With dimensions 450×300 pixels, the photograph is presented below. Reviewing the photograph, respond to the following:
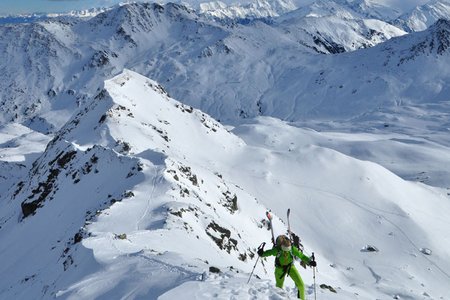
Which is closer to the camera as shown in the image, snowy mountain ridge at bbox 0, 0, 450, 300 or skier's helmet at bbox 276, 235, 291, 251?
skier's helmet at bbox 276, 235, 291, 251

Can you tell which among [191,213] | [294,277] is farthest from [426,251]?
[294,277]

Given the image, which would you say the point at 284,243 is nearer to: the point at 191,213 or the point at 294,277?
the point at 294,277

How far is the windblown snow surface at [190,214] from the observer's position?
69.1 ft

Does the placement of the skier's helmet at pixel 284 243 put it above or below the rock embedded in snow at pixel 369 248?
above

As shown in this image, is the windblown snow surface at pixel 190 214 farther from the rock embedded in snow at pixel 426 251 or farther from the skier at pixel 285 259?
the skier at pixel 285 259

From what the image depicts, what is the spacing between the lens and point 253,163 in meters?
71.6

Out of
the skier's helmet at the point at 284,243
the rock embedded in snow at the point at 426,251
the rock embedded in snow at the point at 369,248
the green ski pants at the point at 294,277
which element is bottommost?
the rock embedded in snow at the point at 369,248

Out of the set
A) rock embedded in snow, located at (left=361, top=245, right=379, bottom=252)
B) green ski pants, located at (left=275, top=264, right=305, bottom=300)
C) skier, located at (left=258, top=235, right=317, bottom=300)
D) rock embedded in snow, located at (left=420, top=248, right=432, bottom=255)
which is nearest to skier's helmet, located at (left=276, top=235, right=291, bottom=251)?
skier, located at (left=258, top=235, right=317, bottom=300)

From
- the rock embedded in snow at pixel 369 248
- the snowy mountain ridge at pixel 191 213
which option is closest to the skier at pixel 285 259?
the snowy mountain ridge at pixel 191 213

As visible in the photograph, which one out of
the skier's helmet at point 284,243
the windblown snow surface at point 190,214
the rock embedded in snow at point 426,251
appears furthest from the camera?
the rock embedded in snow at point 426,251

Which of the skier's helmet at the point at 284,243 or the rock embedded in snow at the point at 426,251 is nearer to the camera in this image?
the skier's helmet at the point at 284,243

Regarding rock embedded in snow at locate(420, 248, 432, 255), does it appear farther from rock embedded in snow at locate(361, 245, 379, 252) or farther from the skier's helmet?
the skier's helmet

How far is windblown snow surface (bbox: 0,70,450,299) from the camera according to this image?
69.1 feet

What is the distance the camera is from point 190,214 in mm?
34031
